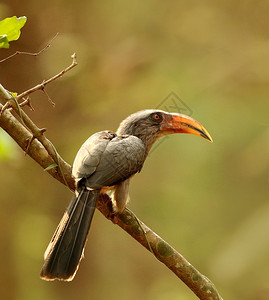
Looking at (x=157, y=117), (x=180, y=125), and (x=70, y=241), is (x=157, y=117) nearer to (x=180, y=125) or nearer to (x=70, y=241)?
(x=180, y=125)

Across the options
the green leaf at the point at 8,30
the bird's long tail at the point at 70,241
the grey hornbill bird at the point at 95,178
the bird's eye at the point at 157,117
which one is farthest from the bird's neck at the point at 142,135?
the green leaf at the point at 8,30

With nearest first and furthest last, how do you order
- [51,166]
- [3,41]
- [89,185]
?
[3,41], [51,166], [89,185]

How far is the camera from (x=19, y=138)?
2.83 metres

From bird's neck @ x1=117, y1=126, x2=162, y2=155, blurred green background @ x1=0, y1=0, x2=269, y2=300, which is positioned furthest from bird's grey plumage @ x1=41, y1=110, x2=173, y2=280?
blurred green background @ x1=0, y1=0, x2=269, y2=300

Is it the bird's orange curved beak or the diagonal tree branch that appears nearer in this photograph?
the diagonal tree branch

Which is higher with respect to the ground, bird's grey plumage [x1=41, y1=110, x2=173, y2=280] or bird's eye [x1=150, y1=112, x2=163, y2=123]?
bird's eye [x1=150, y1=112, x2=163, y2=123]

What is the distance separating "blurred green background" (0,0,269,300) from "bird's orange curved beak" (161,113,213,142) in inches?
84.7

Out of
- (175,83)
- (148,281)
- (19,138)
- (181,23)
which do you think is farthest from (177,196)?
(19,138)

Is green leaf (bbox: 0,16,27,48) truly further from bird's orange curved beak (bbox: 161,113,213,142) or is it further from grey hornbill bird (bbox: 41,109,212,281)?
bird's orange curved beak (bbox: 161,113,213,142)

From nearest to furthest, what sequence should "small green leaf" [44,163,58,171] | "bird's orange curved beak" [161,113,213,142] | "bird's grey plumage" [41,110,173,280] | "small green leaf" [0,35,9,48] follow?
"small green leaf" [0,35,9,48] → "small green leaf" [44,163,58,171] → "bird's grey plumage" [41,110,173,280] → "bird's orange curved beak" [161,113,213,142]

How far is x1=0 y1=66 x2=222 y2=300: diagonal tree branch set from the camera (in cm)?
281

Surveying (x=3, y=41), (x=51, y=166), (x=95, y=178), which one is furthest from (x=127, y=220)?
(x=3, y=41)

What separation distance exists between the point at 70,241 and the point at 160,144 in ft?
19.1

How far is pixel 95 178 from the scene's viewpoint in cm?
304
